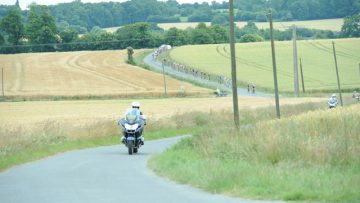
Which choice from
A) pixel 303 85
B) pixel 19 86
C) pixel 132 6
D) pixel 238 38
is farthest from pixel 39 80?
pixel 132 6

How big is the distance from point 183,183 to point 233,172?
129 centimetres

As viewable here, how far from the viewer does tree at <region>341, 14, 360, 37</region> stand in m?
146

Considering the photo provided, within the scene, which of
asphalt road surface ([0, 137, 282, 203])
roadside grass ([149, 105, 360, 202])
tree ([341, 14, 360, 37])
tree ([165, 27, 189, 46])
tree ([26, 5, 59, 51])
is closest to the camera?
roadside grass ([149, 105, 360, 202])

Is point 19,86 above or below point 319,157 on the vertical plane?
below

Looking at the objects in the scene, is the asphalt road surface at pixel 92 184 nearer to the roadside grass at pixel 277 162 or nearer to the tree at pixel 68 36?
the roadside grass at pixel 277 162

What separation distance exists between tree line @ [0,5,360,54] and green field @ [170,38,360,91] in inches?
500

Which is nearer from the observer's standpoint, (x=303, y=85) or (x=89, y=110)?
(x=89, y=110)

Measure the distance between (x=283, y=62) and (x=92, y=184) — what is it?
345ft

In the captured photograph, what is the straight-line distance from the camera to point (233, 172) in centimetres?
1769

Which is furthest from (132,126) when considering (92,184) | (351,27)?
(351,27)

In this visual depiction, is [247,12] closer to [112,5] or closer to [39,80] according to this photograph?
[112,5]

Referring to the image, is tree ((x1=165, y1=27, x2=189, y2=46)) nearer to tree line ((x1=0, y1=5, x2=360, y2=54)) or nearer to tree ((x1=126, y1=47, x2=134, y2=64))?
tree line ((x1=0, y1=5, x2=360, y2=54))

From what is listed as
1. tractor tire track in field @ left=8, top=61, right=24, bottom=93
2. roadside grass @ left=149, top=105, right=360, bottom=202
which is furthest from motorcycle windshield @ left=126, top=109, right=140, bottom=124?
tractor tire track in field @ left=8, top=61, right=24, bottom=93

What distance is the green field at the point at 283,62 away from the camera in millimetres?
107938
